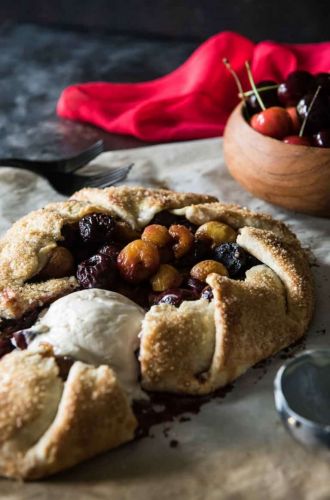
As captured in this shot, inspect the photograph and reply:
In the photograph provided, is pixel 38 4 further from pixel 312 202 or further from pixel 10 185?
pixel 312 202

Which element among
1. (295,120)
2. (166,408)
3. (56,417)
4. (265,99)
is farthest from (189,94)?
(56,417)

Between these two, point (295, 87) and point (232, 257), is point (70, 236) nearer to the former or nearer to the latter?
point (232, 257)

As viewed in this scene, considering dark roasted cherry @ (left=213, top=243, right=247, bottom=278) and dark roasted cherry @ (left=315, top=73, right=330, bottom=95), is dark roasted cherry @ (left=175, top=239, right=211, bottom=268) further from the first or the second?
dark roasted cherry @ (left=315, top=73, right=330, bottom=95)

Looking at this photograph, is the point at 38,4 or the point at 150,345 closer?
the point at 150,345

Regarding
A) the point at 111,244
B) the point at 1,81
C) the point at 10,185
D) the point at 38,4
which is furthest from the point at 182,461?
the point at 38,4

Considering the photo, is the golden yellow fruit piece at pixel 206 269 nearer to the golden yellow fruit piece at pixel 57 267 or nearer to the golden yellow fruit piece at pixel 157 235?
the golden yellow fruit piece at pixel 157 235
